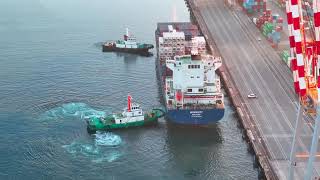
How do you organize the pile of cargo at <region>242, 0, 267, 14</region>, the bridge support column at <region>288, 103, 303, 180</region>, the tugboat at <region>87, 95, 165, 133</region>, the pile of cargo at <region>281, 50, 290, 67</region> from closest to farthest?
the bridge support column at <region>288, 103, 303, 180</region> < the tugboat at <region>87, 95, 165, 133</region> < the pile of cargo at <region>281, 50, 290, 67</region> < the pile of cargo at <region>242, 0, 267, 14</region>

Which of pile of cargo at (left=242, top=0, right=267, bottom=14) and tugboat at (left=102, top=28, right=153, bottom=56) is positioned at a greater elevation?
pile of cargo at (left=242, top=0, right=267, bottom=14)

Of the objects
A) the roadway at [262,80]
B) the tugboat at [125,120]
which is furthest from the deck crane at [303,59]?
the tugboat at [125,120]

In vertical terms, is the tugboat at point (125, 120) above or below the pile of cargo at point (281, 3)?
below

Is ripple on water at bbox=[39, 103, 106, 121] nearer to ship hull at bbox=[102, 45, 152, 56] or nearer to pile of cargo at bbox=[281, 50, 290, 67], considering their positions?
ship hull at bbox=[102, 45, 152, 56]

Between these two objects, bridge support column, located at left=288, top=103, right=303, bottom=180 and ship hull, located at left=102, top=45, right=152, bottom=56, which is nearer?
bridge support column, located at left=288, top=103, right=303, bottom=180

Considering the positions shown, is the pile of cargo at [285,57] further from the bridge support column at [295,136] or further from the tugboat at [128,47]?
the bridge support column at [295,136]

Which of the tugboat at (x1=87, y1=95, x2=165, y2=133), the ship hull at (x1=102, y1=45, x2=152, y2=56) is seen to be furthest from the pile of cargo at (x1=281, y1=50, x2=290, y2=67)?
the tugboat at (x1=87, y1=95, x2=165, y2=133)

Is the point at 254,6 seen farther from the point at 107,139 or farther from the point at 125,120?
the point at 107,139
